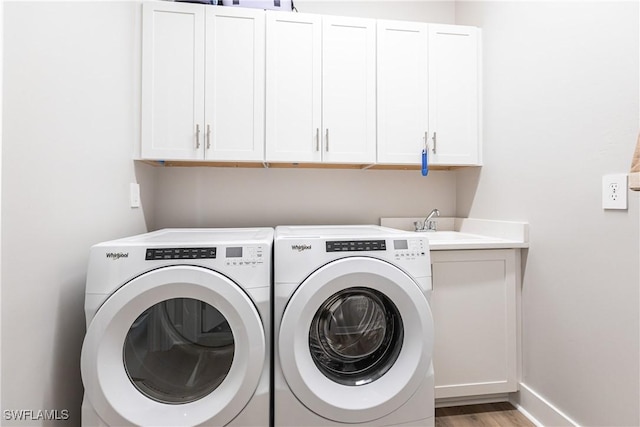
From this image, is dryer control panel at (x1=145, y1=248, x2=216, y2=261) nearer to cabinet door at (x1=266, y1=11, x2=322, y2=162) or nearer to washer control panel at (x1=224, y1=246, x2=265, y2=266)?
washer control panel at (x1=224, y1=246, x2=265, y2=266)

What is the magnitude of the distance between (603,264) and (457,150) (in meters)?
0.97

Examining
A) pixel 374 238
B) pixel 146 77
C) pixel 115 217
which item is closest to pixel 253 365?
pixel 374 238

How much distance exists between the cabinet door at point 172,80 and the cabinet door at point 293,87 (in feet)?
1.21

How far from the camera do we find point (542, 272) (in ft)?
5.31

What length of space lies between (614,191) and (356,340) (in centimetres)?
110

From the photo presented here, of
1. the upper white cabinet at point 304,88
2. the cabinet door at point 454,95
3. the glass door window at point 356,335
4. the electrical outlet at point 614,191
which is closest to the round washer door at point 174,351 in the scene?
Answer: the glass door window at point 356,335

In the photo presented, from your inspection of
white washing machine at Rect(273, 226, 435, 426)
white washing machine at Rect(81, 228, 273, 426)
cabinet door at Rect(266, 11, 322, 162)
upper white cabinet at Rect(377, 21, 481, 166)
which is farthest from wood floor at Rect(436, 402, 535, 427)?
cabinet door at Rect(266, 11, 322, 162)

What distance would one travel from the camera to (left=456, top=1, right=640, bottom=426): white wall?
1.22 meters

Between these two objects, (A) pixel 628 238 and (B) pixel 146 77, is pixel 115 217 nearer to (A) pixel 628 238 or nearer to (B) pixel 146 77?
(B) pixel 146 77

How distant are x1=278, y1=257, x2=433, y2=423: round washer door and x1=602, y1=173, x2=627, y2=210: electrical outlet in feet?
2.49

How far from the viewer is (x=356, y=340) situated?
139 cm

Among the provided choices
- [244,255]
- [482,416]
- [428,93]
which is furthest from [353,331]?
[428,93]

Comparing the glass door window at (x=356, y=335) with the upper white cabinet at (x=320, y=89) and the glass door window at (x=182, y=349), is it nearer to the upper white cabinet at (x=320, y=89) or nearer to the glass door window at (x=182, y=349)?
the glass door window at (x=182, y=349)

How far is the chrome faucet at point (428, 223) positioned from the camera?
2.25 metres
